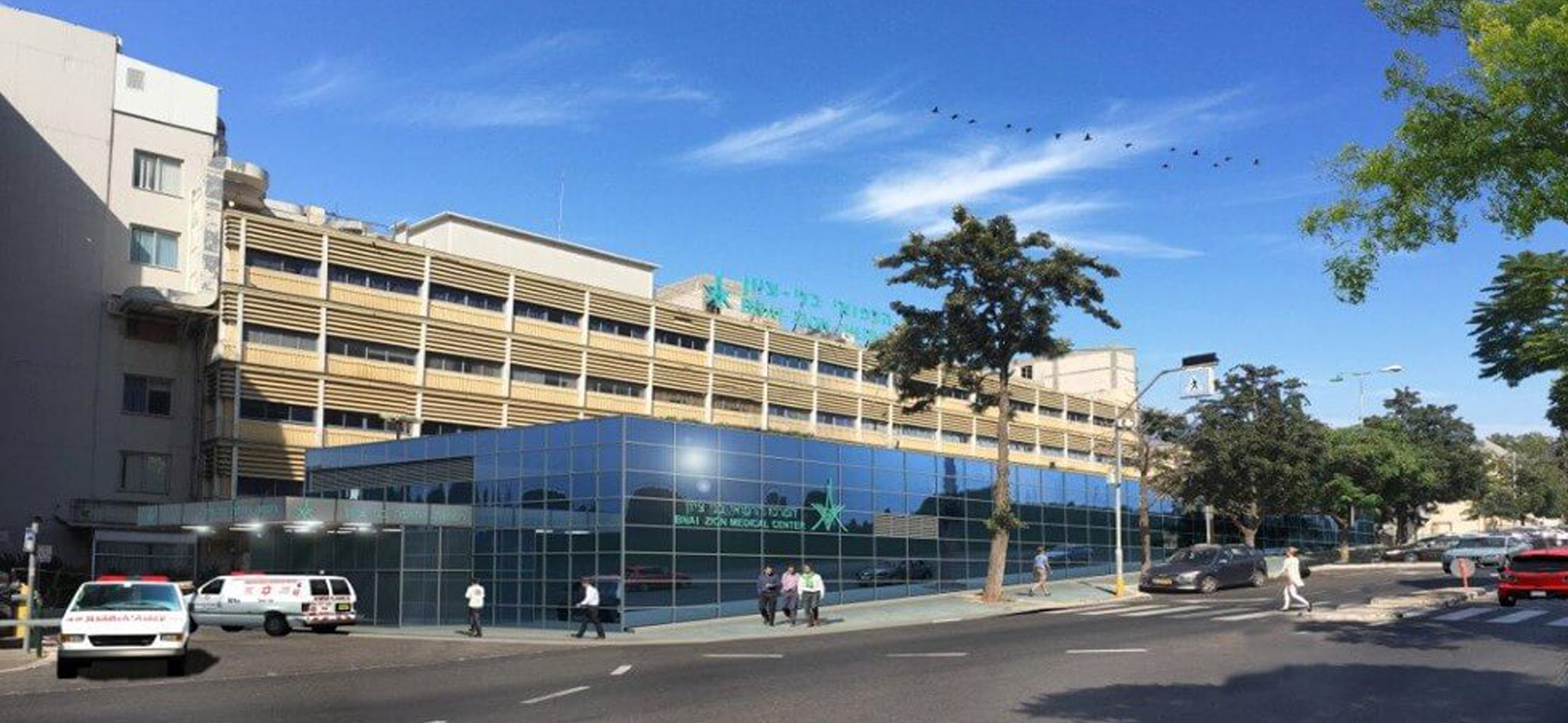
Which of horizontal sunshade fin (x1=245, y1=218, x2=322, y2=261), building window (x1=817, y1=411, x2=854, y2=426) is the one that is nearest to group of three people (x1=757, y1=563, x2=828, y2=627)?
horizontal sunshade fin (x1=245, y1=218, x2=322, y2=261)

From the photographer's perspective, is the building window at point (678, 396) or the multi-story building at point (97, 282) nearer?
the multi-story building at point (97, 282)

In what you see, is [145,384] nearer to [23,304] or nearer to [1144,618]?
[23,304]

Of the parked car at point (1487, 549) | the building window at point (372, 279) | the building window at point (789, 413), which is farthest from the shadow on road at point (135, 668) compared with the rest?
the building window at point (789, 413)

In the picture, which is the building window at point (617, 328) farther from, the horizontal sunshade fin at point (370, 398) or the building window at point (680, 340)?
the horizontal sunshade fin at point (370, 398)

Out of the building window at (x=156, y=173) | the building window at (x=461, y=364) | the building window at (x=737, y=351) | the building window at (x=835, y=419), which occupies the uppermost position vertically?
the building window at (x=156, y=173)

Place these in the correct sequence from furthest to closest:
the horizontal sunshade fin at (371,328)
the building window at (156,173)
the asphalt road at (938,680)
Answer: the horizontal sunshade fin at (371,328) → the building window at (156,173) → the asphalt road at (938,680)

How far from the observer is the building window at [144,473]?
179 ft

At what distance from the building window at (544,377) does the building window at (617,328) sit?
3284 mm

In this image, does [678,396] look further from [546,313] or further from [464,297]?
[464,297]

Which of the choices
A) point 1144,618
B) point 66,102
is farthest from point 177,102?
point 1144,618

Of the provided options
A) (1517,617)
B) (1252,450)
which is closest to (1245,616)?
(1517,617)

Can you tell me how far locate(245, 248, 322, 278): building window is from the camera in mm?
56312

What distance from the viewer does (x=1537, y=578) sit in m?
30.2

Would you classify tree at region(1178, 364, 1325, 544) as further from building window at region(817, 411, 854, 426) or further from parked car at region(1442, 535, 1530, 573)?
building window at region(817, 411, 854, 426)
